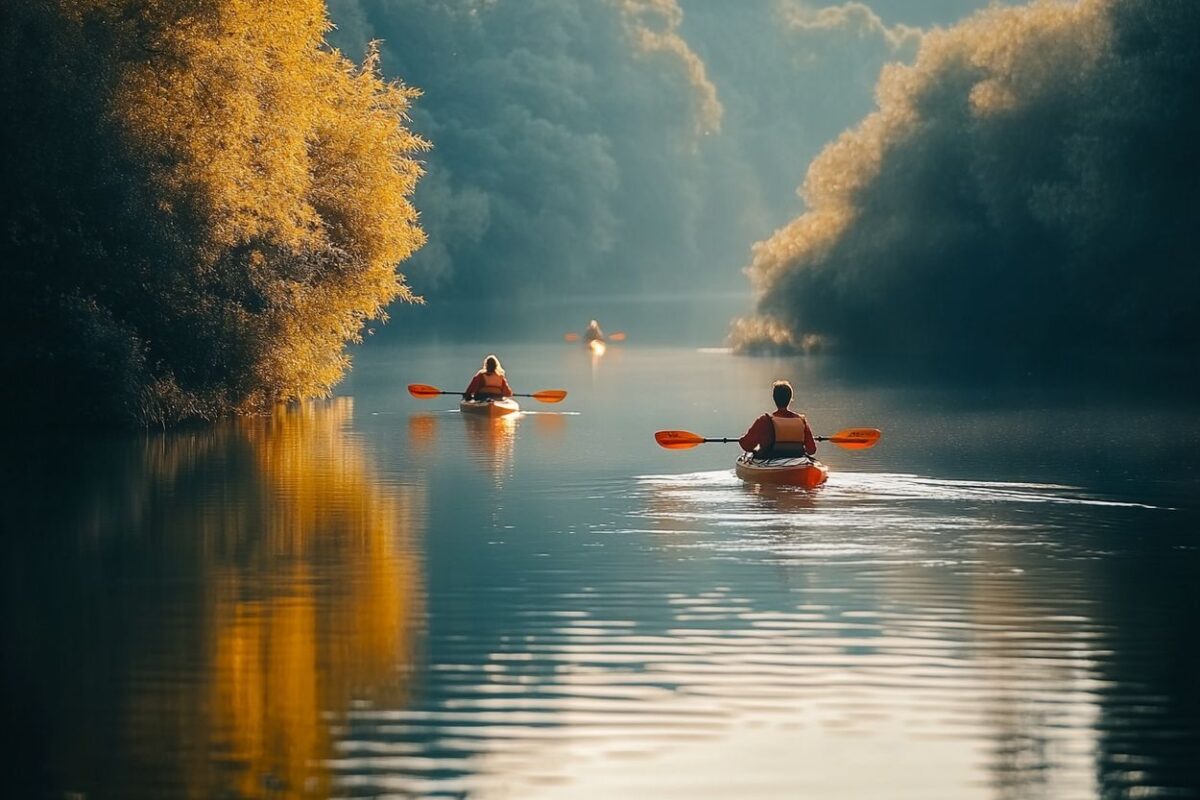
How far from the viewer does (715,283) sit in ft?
390

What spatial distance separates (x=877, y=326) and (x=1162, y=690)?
1601 inches

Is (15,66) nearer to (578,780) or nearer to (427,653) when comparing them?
(427,653)

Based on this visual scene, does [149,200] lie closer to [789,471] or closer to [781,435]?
[781,435]

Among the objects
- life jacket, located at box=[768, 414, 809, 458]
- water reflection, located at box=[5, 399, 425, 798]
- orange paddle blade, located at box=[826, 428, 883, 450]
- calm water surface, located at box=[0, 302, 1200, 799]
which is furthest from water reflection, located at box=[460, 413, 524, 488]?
orange paddle blade, located at box=[826, 428, 883, 450]

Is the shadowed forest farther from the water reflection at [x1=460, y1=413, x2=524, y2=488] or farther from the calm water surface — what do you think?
the water reflection at [x1=460, y1=413, x2=524, y2=488]

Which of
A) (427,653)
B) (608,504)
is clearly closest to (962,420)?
(608,504)

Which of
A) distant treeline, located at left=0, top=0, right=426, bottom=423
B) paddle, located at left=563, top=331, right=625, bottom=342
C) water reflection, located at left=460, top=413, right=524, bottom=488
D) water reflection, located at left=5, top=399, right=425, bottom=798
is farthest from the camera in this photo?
paddle, located at left=563, top=331, right=625, bottom=342

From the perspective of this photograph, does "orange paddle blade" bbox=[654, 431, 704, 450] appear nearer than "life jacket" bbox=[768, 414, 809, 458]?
No

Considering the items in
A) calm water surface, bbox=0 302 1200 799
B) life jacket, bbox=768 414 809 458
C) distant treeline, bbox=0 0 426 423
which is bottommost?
calm water surface, bbox=0 302 1200 799

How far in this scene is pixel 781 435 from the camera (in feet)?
72.9

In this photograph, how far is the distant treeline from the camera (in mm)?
27766

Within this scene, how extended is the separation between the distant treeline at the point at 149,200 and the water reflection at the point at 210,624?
425 cm

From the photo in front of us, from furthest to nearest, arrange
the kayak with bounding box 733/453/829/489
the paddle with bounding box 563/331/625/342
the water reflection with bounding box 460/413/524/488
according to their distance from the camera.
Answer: the paddle with bounding box 563/331/625/342 → the water reflection with bounding box 460/413/524/488 → the kayak with bounding box 733/453/829/489

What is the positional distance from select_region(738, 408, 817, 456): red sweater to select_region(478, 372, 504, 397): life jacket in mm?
11868
